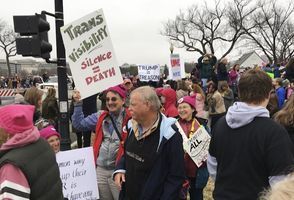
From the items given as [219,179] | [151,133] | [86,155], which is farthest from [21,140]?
[86,155]

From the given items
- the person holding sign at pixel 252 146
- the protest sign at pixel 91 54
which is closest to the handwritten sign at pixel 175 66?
the protest sign at pixel 91 54

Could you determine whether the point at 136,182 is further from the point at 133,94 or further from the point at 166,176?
the point at 133,94

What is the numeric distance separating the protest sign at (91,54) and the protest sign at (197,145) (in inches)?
43.5

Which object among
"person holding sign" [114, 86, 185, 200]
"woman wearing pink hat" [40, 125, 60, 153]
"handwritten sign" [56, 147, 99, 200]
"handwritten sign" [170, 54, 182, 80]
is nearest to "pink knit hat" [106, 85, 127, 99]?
"handwritten sign" [56, 147, 99, 200]

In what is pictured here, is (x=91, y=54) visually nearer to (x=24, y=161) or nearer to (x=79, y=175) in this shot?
(x=79, y=175)

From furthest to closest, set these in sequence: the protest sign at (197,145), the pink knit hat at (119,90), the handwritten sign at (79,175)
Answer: the protest sign at (197,145)
the pink knit hat at (119,90)
the handwritten sign at (79,175)

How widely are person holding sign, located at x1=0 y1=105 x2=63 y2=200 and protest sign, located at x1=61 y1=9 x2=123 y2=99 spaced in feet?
7.87

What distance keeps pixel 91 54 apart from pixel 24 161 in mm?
2905

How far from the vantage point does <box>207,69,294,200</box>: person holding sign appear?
299 centimetres

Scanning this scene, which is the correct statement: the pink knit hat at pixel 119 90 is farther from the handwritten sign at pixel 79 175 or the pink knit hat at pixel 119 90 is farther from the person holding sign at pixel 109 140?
the handwritten sign at pixel 79 175

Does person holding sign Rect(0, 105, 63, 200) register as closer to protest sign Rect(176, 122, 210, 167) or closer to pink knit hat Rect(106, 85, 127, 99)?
pink knit hat Rect(106, 85, 127, 99)

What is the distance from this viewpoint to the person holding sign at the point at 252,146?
299 cm

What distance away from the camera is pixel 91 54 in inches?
216

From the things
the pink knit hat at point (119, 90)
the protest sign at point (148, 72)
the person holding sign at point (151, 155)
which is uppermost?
the protest sign at point (148, 72)
